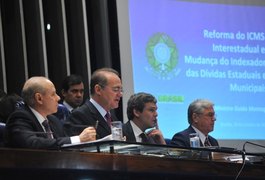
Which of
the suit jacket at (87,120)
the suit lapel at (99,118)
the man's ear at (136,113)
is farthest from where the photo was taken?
the man's ear at (136,113)

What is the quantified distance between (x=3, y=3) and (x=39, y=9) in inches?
15.6

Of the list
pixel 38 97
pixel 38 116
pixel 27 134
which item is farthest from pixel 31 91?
pixel 27 134

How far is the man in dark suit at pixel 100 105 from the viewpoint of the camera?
4.52m

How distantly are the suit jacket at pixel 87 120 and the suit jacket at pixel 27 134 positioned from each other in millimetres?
197

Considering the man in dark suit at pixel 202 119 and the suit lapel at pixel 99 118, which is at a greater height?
the suit lapel at pixel 99 118

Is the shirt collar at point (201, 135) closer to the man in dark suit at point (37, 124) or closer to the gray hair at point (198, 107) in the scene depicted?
the gray hair at point (198, 107)

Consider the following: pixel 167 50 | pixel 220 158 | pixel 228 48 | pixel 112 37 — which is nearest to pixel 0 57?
pixel 112 37

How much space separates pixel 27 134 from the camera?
373 centimetres

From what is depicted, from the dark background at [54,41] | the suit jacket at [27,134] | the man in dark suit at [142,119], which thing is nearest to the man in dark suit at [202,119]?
the man in dark suit at [142,119]

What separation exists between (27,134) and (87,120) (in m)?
0.83

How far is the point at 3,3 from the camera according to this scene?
7.12 metres

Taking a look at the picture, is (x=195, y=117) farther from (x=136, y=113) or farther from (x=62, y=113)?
(x=62, y=113)

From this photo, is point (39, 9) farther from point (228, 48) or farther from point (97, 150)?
point (97, 150)

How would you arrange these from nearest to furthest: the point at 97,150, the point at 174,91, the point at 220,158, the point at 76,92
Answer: the point at 97,150, the point at 220,158, the point at 76,92, the point at 174,91
